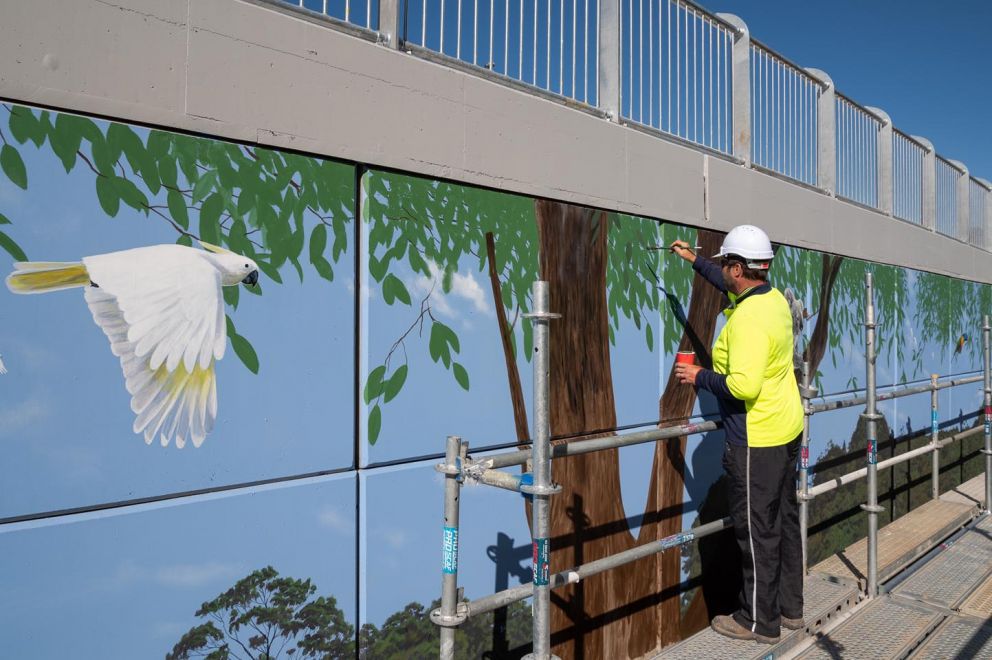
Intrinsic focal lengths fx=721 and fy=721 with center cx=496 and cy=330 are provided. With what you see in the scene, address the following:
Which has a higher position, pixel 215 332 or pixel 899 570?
pixel 215 332

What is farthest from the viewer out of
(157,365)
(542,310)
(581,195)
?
(581,195)

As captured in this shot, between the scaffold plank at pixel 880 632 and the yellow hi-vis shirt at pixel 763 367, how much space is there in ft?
4.20

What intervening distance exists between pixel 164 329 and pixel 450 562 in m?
1.20

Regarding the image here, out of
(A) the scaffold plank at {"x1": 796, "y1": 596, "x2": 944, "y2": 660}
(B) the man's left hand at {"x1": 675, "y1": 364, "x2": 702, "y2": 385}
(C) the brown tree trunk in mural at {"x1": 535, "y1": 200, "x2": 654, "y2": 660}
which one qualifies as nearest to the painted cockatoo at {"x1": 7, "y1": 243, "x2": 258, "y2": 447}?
(C) the brown tree trunk in mural at {"x1": 535, "y1": 200, "x2": 654, "y2": 660}

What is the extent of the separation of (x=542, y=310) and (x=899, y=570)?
177 inches

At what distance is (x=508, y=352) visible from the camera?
11.0ft

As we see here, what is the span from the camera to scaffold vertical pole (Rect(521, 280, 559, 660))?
8.15 feet

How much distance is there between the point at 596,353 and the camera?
12.5ft

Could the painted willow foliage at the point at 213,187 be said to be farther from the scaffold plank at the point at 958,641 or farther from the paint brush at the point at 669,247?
the scaffold plank at the point at 958,641

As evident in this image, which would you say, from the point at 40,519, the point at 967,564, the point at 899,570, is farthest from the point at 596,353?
the point at 967,564

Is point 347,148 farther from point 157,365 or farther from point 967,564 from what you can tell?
point 967,564

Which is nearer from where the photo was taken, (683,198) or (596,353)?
(596,353)

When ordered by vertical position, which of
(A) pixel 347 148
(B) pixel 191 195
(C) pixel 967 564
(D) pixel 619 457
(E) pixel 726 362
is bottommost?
(C) pixel 967 564

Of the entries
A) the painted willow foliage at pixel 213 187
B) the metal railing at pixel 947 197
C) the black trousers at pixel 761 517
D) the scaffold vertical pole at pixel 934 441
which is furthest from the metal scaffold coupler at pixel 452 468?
the metal railing at pixel 947 197
